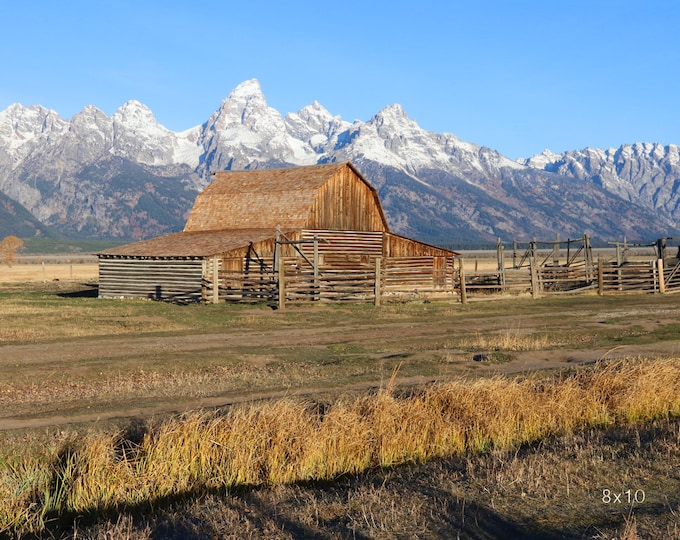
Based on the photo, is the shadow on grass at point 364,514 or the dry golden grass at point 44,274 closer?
the shadow on grass at point 364,514

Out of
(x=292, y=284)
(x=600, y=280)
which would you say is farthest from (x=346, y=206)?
(x=600, y=280)

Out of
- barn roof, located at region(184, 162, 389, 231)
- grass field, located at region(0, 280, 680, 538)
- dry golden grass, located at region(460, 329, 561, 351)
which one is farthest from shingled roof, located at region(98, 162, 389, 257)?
grass field, located at region(0, 280, 680, 538)

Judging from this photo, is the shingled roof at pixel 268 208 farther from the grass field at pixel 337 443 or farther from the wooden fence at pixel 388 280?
the grass field at pixel 337 443

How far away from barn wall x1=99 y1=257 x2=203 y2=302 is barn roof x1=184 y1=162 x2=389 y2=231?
22.8 ft

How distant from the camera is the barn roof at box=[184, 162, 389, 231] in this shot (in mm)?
43000

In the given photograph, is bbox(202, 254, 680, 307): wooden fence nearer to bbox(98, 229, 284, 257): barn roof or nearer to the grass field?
bbox(98, 229, 284, 257): barn roof

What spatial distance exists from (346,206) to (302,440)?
3519 cm

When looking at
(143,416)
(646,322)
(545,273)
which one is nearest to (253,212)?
(545,273)

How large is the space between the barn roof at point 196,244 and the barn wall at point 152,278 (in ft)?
1.21

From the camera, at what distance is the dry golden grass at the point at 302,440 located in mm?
8797

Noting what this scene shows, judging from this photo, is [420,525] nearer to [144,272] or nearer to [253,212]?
[144,272]

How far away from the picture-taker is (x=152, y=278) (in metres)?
38.8

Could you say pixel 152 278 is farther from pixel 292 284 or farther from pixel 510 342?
pixel 510 342

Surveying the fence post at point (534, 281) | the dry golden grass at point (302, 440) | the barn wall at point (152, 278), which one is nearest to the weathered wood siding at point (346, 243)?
the barn wall at point (152, 278)
